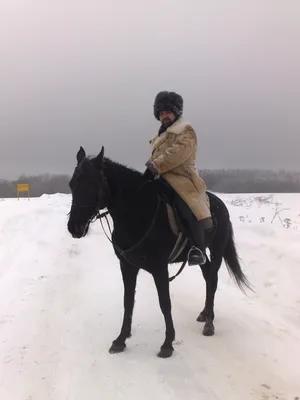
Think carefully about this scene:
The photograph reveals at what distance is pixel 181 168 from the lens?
494 centimetres

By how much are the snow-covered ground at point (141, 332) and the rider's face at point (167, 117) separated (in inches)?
114

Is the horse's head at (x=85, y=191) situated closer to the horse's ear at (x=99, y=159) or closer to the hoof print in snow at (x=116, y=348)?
the horse's ear at (x=99, y=159)

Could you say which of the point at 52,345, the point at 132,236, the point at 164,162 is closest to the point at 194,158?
the point at 164,162

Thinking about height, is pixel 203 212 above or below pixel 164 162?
below

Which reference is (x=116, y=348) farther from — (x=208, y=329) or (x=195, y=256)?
(x=195, y=256)

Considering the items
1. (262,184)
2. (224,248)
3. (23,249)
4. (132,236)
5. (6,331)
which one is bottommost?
(262,184)

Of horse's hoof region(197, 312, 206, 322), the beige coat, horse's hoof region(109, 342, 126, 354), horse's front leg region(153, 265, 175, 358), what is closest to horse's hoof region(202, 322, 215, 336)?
horse's hoof region(197, 312, 206, 322)

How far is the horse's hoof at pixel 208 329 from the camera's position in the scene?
520 cm

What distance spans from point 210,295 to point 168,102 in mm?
2869

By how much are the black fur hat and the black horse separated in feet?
3.02

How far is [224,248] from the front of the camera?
604cm

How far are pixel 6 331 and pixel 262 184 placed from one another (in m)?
41.7

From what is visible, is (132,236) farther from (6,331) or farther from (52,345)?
(6,331)

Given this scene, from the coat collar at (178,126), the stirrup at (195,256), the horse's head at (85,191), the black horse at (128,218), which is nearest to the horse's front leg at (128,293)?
the black horse at (128,218)
